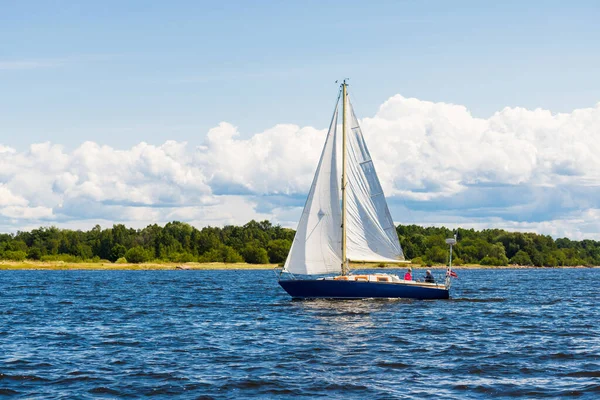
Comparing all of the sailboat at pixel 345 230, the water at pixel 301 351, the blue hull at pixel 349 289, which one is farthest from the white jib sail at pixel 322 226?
the water at pixel 301 351

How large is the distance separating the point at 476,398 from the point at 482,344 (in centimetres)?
1314

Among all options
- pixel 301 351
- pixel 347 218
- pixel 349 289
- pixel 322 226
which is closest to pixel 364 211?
pixel 347 218

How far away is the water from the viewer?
88.1 ft

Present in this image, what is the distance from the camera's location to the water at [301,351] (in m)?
26.9

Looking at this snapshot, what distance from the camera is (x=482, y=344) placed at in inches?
1497

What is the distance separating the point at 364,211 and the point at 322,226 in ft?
12.8

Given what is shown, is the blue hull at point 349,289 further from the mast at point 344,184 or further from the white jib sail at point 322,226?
the mast at point 344,184

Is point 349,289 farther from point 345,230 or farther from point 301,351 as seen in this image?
point 301,351

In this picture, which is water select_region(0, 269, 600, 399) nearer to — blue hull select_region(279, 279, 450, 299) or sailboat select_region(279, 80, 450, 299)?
blue hull select_region(279, 279, 450, 299)

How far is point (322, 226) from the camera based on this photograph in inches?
2341

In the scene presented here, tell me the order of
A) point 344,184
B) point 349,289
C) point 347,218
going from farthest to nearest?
point 347,218 → point 344,184 → point 349,289

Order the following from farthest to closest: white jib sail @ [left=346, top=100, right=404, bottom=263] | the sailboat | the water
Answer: white jib sail @ [left=346, top=100, right=404, bottom=263]
the sailboat
the water

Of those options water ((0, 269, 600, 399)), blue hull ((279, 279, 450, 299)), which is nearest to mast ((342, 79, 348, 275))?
blue hull ((279, 279, 450, 299))

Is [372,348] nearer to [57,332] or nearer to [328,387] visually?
[328,387]
